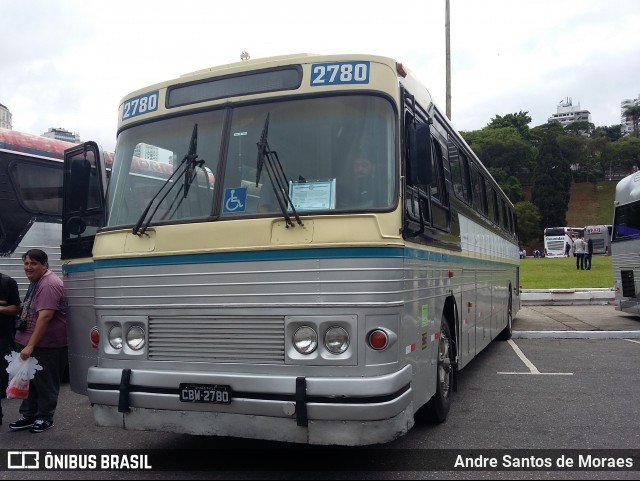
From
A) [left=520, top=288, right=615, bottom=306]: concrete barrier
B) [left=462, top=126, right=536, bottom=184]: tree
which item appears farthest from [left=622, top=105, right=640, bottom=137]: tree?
[left=520, top=288, right=615, bottom=306]: concrete barrier

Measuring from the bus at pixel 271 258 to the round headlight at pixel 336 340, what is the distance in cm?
1

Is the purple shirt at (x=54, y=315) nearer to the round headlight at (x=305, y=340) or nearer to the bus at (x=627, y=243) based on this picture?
the round headlight at (x=305, y=340)

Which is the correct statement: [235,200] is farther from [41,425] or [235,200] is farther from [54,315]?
[41,425]

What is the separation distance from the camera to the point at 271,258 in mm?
4672

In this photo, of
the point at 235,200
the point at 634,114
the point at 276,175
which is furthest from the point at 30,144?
the point at 634,114

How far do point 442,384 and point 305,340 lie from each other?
2410 millimetres

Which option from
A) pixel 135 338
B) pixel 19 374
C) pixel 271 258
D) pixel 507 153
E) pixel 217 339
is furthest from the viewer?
pixel 507 153

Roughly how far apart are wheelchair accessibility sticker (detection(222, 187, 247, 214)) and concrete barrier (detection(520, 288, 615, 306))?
17.9m

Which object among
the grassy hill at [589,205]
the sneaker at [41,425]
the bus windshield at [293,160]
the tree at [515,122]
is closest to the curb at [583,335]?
the sneaker at [41,425]

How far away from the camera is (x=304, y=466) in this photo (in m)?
5.16

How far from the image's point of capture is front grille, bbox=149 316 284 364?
4625 millimetres

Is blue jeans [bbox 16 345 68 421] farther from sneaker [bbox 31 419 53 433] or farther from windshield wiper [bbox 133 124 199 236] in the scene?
windshield wiper [bbox 133 124 199 236]

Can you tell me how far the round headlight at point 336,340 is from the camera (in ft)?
14.7

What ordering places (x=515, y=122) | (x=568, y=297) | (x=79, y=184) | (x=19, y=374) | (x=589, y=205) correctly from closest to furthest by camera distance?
(x=19, y=374) < (x=79, y=184) < (x=568, y=297) < (x=589, y=205) < (x=515, y=122)
